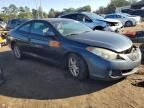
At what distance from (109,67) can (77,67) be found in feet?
2.99

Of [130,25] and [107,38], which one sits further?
[130,25]

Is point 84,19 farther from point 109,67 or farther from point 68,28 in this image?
point 109,67

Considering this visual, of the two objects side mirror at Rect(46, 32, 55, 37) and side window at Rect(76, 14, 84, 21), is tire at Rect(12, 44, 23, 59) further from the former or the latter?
side window at Rect(76, 14, 84, 21)

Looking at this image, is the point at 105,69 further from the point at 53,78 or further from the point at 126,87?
the point at 53,78

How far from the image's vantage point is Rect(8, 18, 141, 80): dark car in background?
19.7 ft

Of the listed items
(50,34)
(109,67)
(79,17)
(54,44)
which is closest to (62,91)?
(109,67)

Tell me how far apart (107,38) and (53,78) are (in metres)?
1.74

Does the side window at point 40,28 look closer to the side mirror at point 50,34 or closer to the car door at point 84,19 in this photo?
the side mirror at point 50,34

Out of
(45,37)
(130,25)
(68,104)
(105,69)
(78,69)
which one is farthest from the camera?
(130,25)

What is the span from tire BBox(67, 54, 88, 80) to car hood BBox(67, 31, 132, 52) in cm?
42

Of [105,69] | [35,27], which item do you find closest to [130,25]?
[35,27]

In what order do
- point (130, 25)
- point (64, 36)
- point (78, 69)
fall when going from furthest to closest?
1. point (130, 25)
2. point (64, 36)
3. point (78, 69)

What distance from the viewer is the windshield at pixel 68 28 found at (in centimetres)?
720

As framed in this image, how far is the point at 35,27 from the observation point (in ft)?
26.8
